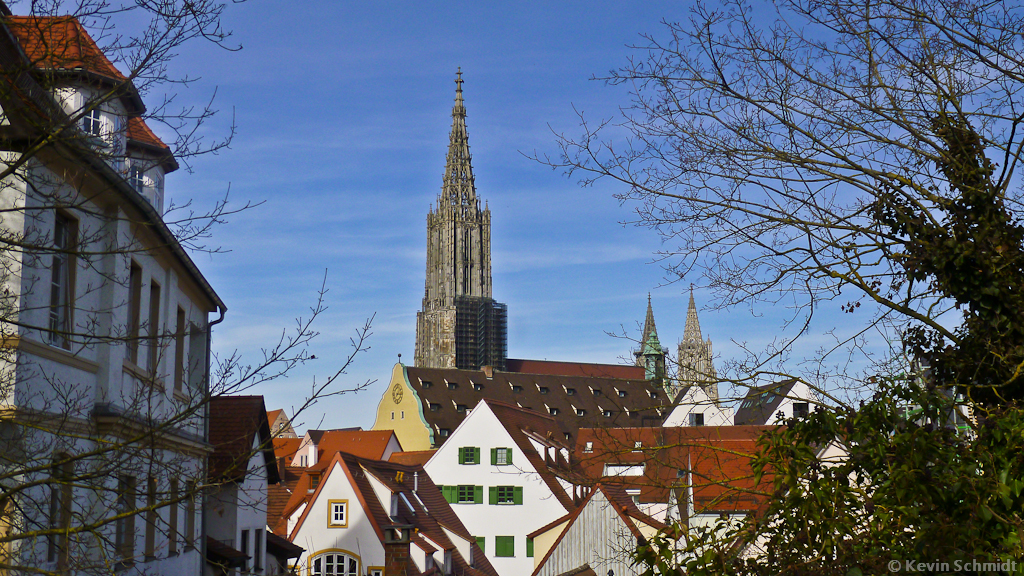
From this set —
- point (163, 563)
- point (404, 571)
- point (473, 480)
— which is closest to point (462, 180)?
point (473, 480)

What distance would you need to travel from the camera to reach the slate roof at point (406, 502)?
29812 mm

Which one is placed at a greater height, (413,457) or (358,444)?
(358,444)

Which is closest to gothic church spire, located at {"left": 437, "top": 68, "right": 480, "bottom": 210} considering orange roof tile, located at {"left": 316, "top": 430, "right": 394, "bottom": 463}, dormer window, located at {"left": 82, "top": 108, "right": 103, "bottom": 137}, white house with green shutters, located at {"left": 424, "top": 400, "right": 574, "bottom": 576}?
orange roof tile, located at {"left": 316, "top": 430, "right": 394, "bottom": 463}

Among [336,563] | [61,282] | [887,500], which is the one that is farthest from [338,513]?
[887,500]

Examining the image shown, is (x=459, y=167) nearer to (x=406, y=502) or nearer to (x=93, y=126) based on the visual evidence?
(x=406, y=502)

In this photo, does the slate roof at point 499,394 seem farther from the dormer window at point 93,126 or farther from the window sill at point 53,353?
the window sill at point 53,353

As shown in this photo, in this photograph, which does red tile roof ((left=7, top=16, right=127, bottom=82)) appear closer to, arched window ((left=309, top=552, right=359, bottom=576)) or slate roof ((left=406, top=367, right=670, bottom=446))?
arched window ((left=309, top=552, right=359, bottom=576))

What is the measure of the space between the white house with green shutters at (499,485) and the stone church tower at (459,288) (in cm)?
6874

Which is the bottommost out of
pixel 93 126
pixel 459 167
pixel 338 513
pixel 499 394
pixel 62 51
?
pixel 338 513

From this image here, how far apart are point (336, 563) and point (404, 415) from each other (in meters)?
59.6

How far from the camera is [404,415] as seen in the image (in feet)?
288

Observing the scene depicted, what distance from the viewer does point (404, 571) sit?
90.3 feet

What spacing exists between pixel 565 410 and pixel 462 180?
3687 cm

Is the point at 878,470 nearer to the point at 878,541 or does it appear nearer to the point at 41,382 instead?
the point at 878,541
